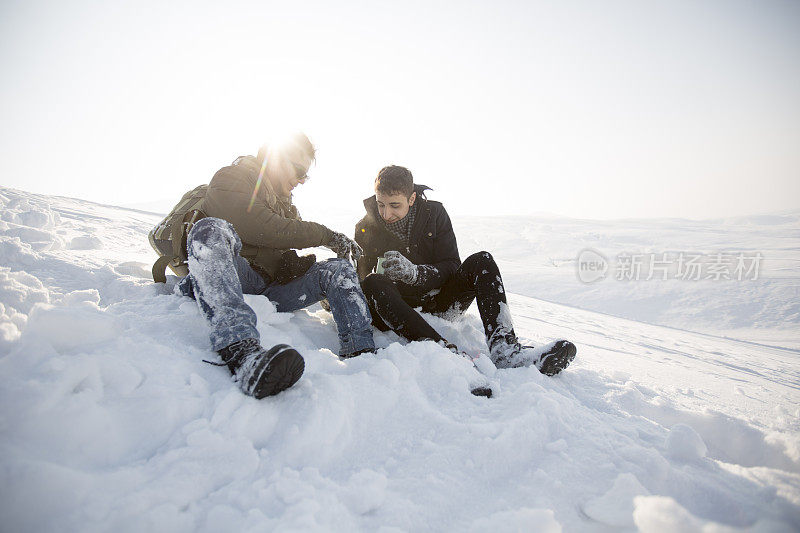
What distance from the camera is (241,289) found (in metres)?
1.67

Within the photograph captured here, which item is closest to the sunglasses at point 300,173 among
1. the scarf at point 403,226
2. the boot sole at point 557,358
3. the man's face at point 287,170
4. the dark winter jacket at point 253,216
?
the man's face at point 287,170

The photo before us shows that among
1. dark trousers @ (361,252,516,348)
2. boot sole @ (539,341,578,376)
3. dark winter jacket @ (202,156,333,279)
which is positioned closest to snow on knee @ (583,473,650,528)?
boot sole @ (539,341,578,376)

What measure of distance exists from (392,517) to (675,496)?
0.83 meters

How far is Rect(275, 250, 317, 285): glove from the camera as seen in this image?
89.8 inches

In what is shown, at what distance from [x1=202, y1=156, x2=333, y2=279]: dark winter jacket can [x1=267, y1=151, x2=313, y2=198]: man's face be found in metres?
0.15

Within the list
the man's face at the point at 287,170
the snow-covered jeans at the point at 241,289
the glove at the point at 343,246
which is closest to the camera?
the snow-covered jeans at the point at 241,289

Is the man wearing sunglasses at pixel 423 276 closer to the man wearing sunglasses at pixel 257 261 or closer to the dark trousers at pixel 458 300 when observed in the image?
the dark trousers at pixel 458 300

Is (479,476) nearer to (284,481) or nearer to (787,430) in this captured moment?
(284,481)

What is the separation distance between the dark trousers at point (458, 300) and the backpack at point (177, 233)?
1059 mm

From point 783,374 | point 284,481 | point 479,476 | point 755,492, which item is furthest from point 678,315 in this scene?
point 284,481

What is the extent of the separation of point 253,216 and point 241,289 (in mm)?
508

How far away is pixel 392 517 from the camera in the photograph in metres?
0.96

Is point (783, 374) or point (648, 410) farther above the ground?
point (648, 410)

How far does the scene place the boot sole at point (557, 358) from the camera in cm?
189
